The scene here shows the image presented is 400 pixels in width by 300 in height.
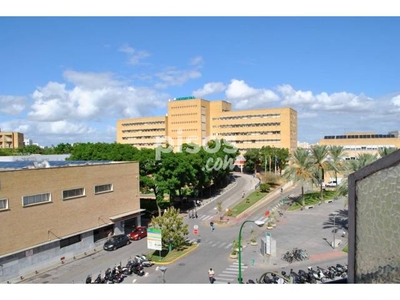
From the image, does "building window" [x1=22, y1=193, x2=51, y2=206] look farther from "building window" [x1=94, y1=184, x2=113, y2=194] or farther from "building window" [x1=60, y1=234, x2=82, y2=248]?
"building window" [x1=94, y1=184, x2=113, y2=194]

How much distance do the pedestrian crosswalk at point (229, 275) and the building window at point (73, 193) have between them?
16.0 metres

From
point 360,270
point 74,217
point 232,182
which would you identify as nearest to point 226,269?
point 74,217

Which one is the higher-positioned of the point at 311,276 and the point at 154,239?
the point at 154,239

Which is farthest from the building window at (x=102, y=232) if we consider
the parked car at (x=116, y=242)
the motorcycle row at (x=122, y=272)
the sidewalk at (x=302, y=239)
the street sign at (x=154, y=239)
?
the sidewalk at (x=302, y=239)

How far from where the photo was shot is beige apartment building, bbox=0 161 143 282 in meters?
28.4

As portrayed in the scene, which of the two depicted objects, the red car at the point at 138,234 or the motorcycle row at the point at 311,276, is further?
the red car at the point at 138,234

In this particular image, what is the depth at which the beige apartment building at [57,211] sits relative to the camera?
28438 mm

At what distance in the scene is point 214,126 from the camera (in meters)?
121

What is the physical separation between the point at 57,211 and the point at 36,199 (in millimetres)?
2412

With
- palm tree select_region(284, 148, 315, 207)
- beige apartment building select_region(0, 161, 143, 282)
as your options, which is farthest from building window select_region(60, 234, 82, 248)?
palm tree select_region(284, 148, 315, 207)

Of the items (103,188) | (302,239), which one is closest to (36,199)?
(103,188)

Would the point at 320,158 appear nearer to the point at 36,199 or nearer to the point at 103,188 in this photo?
the point at 103,188

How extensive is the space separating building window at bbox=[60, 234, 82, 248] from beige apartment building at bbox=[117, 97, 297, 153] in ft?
269

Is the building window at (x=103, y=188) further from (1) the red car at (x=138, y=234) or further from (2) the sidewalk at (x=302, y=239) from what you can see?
(2) the sidewalk at (x=302, y=239)
